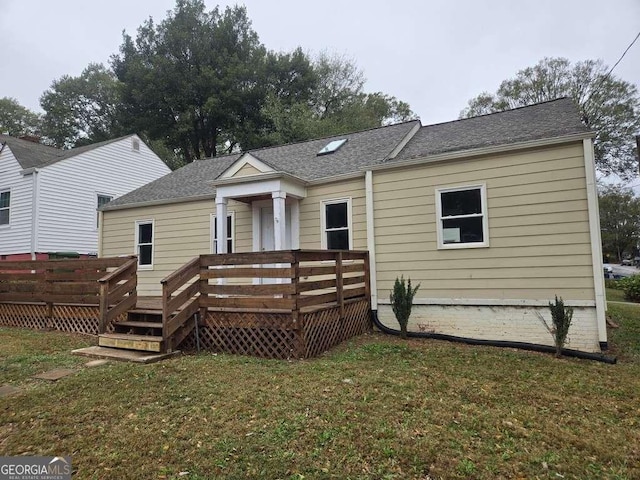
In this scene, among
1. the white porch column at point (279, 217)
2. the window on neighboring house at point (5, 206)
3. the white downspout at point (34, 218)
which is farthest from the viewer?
the window on neighboring house at point (5, 206)

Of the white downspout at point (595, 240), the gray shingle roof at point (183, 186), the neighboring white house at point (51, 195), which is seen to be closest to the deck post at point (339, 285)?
the white downspout at point (595, 240)

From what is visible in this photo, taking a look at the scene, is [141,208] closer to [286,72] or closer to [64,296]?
[64,296]

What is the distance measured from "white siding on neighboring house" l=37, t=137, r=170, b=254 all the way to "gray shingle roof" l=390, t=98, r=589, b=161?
44.3ft

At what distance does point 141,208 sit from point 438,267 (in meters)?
8.22

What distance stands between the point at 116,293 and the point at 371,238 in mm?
4789

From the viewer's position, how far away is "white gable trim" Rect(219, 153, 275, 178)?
7720mm

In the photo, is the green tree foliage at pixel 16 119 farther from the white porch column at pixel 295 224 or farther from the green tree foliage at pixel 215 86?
the white porch column at pixel 295 224

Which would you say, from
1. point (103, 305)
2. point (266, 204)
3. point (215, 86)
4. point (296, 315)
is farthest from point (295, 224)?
point (215, 86)

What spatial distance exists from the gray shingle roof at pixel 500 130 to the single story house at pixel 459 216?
Result: 0.11ft

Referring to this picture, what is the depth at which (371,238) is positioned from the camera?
24.4 feet

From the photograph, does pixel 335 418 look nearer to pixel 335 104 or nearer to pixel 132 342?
pixel 132 342

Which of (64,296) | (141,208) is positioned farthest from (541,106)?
(64,296)

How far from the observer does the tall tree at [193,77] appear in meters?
24.4

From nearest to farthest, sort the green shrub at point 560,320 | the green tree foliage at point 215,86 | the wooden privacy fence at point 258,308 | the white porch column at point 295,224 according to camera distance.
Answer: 1. the green shrub at point 560,320
2. the wooden privacy fence at point 258,308
3. the white porch column at point 295,224
4. the green tree foliage at point 215,86
